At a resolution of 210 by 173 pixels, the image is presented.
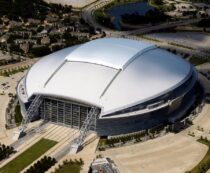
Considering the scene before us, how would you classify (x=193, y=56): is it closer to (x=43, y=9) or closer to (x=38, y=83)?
(x=38, y=83)

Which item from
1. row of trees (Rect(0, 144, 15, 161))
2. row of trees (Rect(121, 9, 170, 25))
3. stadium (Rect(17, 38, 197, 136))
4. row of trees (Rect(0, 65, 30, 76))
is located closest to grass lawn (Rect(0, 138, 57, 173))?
row of trees (Rect(0, 144, 15, 161))

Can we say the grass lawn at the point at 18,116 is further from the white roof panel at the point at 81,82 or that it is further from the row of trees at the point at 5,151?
the row of trees at the point at 5,151

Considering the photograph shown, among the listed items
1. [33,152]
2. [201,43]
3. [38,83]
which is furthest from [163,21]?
[33,152]

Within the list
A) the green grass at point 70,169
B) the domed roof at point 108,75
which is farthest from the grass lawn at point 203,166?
the green grass at point 70,169

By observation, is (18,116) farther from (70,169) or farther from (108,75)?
(70,169)

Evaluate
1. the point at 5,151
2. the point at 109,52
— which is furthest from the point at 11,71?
the point at 5,151

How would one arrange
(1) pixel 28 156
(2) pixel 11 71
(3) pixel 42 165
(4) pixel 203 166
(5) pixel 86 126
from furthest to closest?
(2) pixel 11 71, (5) pixel 86 126, (1) pixel 28 156, (3) pixel 42 165, (4) pixel 203 166

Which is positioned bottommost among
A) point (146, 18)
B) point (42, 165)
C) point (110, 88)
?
point (42, 165)
